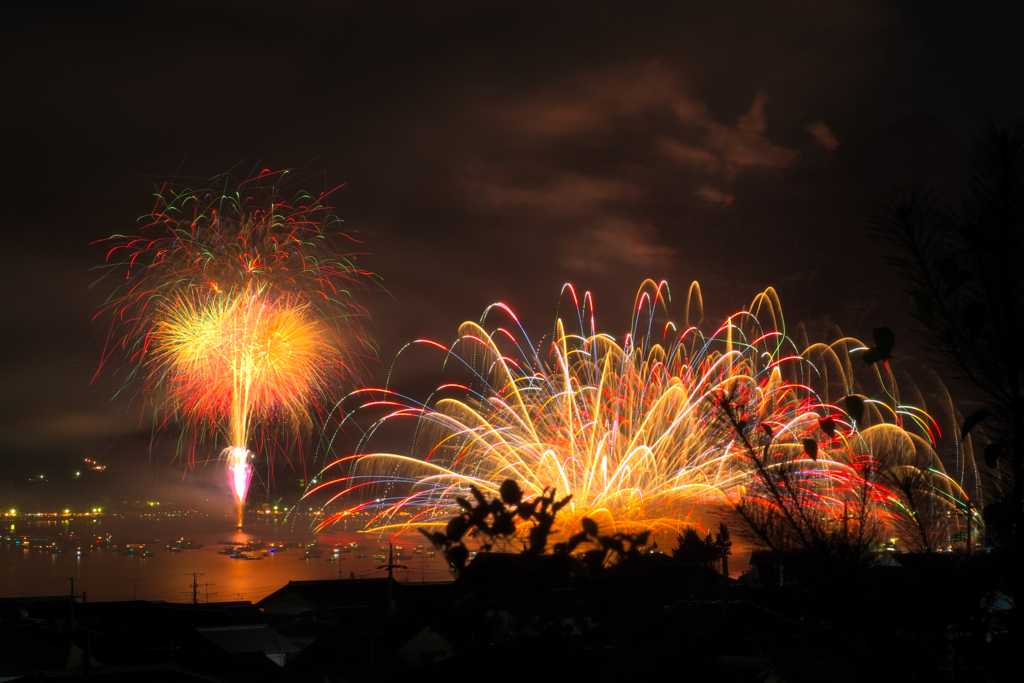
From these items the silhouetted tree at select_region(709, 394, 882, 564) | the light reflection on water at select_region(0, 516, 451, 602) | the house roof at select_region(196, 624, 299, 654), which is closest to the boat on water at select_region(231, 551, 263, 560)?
the light reflection on water at select_region(0, 516, 451, 602)

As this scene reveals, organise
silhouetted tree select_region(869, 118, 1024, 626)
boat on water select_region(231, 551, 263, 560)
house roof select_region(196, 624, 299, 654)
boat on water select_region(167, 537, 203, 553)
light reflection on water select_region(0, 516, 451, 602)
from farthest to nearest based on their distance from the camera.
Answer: boat on water select_region(167, 537, 203, 553) < boat on water select_region(231, 551, 263, 560) < light reflection on water select_region(0, 516, 451, 602) < house roof select_region(196, 624, 299, 654) < silhouetted tree select_region(869, 118, 1024, 626)

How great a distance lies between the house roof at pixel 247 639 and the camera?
2633 centimetres

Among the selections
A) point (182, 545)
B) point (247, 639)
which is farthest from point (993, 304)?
point (182, 545)

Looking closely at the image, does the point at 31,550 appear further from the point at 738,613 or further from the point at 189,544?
the point at 738,613

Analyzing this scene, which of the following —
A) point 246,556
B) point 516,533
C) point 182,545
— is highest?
point 516,533

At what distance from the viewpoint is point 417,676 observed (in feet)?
21.1

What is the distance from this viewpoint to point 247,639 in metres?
27.2

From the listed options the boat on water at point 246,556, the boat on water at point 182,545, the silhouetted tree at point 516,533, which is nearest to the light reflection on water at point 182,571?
the boat on water at point 246,556

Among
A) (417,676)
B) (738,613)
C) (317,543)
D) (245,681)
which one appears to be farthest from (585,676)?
(317,543)

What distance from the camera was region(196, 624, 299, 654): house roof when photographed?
86.4 feet

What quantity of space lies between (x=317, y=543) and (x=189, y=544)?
29.1m

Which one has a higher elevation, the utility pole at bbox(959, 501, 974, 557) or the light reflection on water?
the utility pole at bbox(959, 501, 974, 557)

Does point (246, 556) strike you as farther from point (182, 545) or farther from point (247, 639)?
point (247, 639)

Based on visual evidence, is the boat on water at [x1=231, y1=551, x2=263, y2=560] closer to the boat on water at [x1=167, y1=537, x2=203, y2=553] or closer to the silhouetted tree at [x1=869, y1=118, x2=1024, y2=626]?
the boat on water at [x1=167, y1=537, x2=203, y2=553]
